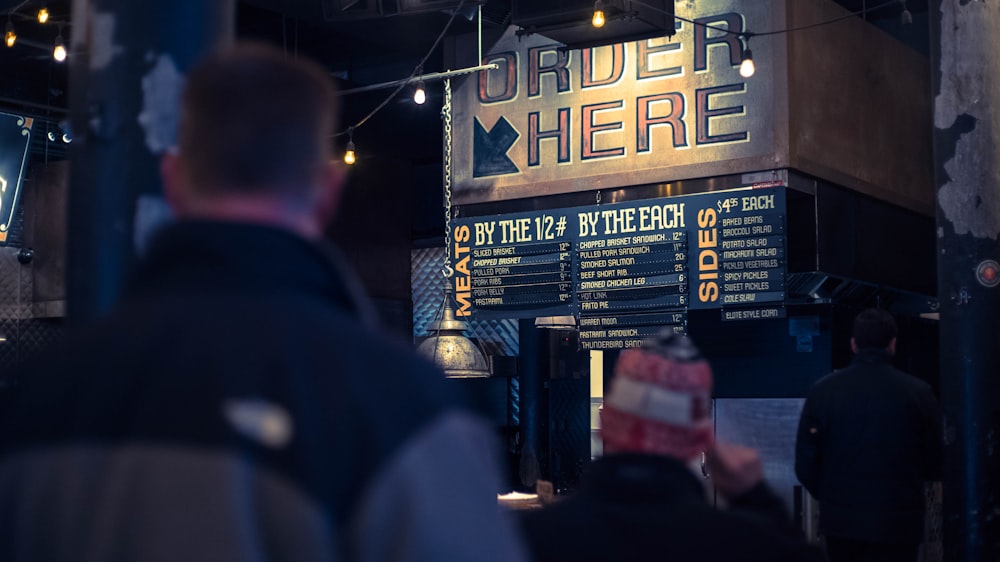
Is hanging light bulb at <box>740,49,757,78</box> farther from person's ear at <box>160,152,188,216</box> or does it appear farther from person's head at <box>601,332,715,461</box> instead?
person's ear at <box>160,152,188,216</box>

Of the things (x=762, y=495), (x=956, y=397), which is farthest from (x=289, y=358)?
(x=956, y=397)

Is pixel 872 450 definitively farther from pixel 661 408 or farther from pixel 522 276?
pixel 522 276

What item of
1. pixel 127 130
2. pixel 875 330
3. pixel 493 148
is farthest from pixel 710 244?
pixel 127 130

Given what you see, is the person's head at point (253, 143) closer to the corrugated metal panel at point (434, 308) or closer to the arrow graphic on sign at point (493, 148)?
the arrow graphic on sign at point (493, 148)

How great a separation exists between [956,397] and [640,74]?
360 centimetres

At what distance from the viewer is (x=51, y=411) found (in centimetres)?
120

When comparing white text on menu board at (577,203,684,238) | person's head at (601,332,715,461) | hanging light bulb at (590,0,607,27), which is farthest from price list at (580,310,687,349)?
person's head at (601,332,715,461)

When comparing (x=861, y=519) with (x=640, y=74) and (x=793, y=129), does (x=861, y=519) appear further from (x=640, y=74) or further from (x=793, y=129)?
(x=640, y=74)

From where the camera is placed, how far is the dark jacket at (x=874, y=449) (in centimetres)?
512

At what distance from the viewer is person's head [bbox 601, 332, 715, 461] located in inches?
88.4

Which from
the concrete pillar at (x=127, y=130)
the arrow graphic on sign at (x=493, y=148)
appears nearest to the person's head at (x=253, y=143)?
the concrete pillar at (x=127, y=130)

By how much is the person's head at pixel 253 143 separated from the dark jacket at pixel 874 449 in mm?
4287

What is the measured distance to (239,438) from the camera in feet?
3.71

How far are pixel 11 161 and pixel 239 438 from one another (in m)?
9.46
